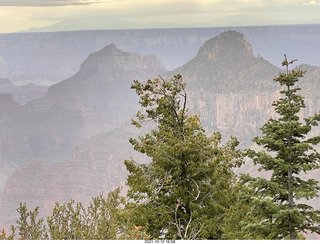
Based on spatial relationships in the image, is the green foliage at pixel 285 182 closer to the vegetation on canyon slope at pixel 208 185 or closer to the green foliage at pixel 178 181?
the vegetation on canyon slope at pixel 208 185

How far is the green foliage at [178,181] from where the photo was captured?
15.0m

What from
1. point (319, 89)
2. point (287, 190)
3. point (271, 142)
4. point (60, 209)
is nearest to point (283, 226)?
point (287, 190)

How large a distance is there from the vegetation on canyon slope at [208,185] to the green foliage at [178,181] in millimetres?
30

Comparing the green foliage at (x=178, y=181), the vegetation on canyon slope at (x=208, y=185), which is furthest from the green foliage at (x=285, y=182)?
the green foliage at (x=178, y=181)

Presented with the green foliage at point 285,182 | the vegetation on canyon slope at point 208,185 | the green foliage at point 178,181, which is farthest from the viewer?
the green foliage at point 178,181

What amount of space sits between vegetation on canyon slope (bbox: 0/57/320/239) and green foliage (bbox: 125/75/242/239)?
0.10 ft

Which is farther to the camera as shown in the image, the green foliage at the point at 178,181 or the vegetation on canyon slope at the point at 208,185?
the green foliage at the point at 178,181

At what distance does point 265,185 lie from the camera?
13008 mm

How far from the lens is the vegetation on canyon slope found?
13.0 meters

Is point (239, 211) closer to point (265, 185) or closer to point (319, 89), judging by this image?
point (265, 185)

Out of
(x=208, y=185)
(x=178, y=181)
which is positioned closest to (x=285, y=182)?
(x=208, y=185)

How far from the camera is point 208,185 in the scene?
15547 mm

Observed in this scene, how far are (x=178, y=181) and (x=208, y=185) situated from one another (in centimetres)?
92

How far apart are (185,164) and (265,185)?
3.22 m
